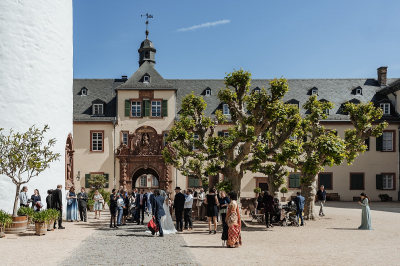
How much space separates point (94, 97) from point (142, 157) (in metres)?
7.37

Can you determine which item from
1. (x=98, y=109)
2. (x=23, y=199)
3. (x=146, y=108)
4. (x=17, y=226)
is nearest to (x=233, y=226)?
(x=17, y=226)

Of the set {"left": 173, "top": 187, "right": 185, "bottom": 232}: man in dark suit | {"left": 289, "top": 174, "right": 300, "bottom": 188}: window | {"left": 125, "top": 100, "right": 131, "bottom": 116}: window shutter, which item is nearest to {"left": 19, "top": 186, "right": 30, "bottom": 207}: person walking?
{"left": 173, "top": 187, "right": 185, "bottom": 232}: man in dark suit

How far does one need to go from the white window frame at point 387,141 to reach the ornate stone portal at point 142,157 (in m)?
17.7

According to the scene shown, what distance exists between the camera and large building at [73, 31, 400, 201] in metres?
34.7

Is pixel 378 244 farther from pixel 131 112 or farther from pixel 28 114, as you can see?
pixel 131 112

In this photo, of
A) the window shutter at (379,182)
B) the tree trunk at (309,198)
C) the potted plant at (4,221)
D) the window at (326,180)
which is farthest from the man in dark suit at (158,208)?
the window shutter at (379,182)

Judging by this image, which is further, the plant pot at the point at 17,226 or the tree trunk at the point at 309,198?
the tree trunk at the point at 309,198

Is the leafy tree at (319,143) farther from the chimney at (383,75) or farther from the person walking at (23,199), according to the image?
the chimney at (383,75)

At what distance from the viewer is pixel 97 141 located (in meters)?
35.2

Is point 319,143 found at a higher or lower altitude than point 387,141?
lower

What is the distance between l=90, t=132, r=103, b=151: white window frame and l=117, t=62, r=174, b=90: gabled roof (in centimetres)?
408

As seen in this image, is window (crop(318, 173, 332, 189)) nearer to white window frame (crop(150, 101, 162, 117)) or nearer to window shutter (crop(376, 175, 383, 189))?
window shutter (crop(376, 175, 383, 189))

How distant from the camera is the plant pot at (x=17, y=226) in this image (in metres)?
14.2

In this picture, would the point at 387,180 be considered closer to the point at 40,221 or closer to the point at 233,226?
the point at 233,226
